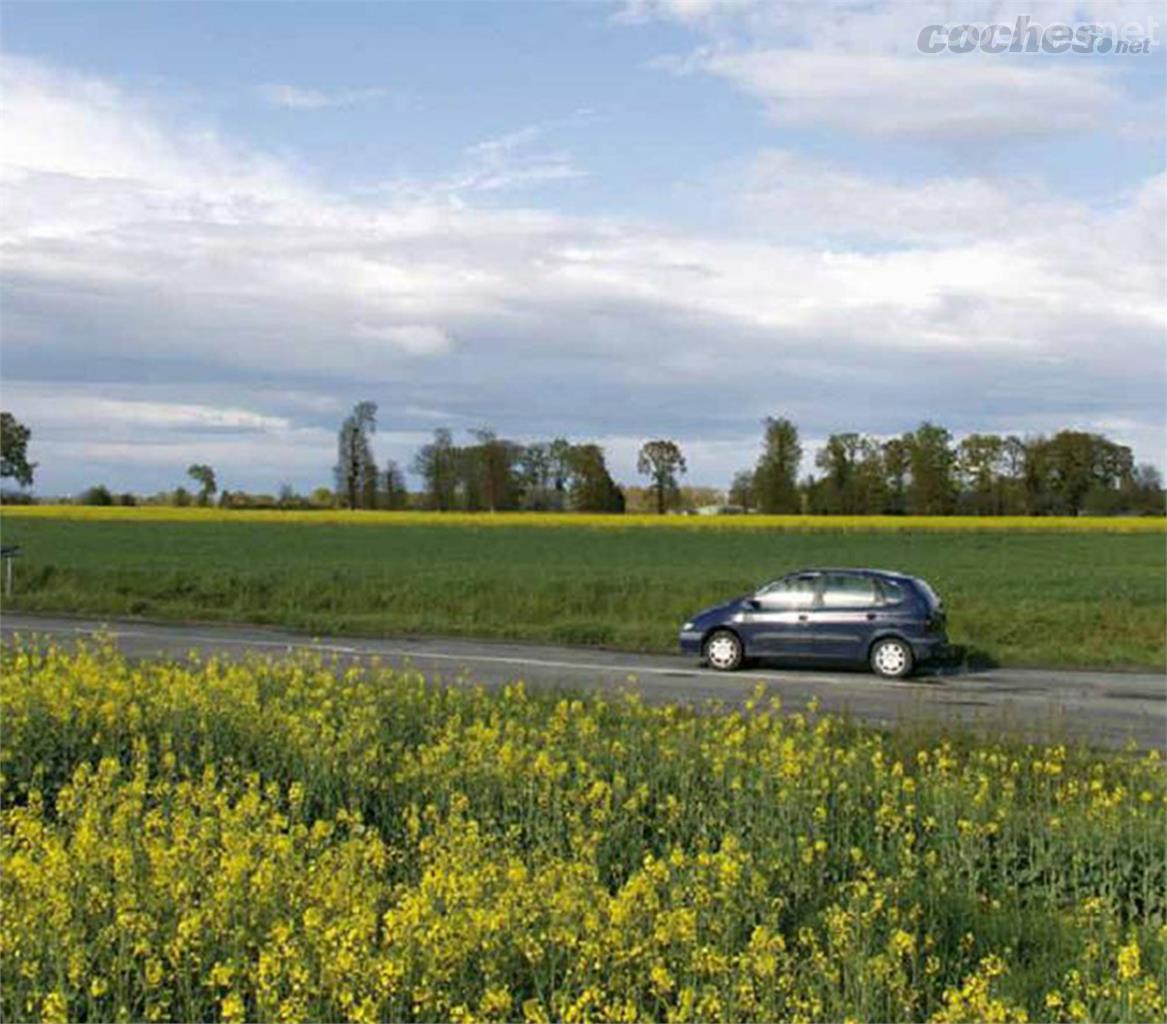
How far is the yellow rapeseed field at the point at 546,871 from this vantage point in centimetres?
513

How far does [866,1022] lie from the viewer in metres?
4.88

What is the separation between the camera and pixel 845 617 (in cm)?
2075

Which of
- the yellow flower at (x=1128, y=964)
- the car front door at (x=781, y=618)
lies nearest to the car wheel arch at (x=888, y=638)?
the car front door at (x=781, y=618)

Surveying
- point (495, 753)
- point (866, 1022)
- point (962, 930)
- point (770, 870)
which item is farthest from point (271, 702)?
point (866, 1022)

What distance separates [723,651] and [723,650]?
2 centimetres

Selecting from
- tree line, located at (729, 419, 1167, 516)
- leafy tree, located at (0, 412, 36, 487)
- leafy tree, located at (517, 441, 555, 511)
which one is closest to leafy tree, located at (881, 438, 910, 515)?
tree line, located at (729, 419, 1167, 516)

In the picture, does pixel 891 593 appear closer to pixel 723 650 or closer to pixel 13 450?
pixel 723 650

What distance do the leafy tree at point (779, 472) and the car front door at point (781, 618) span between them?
65.8 metres

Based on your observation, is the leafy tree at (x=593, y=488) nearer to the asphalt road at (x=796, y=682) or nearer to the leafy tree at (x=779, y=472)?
the leafy tree at (x=779, y=472)

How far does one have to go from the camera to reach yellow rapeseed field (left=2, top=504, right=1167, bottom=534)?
70.7 meters

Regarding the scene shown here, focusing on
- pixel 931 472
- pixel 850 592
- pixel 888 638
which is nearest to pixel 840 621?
pixel 850 592

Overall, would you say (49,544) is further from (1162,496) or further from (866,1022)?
(1162,496)

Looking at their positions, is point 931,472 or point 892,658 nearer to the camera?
point 892,658

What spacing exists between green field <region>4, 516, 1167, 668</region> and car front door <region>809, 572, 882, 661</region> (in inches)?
118
